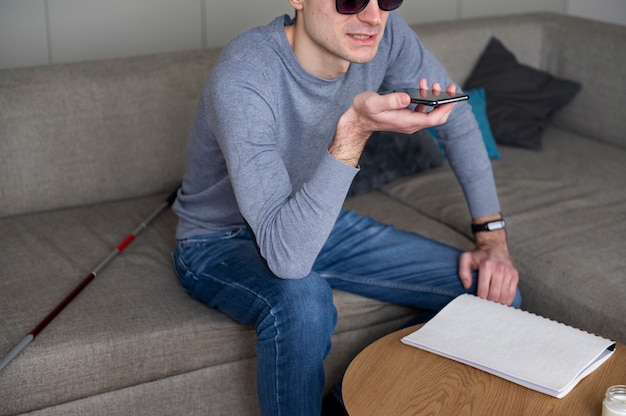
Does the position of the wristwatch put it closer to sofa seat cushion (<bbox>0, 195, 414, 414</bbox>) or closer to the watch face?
the watch face

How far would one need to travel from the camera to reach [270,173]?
5.40ft

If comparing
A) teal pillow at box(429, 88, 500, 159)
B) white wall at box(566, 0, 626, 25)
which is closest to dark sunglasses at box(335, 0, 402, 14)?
teal pillow at box(429, 88, 500, 159)

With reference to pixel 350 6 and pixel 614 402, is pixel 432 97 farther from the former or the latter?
pixel 614 402

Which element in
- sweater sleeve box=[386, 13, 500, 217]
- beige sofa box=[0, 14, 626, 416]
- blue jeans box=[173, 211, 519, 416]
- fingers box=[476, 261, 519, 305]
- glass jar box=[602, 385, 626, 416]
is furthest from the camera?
sweater sleeve box=[386, 13, 500, 217]

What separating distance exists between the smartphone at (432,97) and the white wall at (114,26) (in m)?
1.47

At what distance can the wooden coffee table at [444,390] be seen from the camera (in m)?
1.44

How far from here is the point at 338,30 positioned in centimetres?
178

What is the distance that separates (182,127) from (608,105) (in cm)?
143

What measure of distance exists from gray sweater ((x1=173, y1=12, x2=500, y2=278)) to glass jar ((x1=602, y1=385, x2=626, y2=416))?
1.86 ft

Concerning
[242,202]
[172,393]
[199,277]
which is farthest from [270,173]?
[172,393]

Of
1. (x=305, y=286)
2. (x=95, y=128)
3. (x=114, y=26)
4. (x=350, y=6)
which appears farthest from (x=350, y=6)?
(x=114, y=26)

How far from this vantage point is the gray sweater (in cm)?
164

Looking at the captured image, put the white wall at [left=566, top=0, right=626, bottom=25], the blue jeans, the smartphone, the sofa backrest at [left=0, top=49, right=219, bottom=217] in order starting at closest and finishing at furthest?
the smartphone → the blue jeans → the sofa backrest at [left=0, top=49, right=219, bottom=217] → the white wall at [left=566, top=0, right=626, bottom=25]

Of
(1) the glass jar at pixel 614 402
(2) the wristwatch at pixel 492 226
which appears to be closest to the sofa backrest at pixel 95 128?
(2) the wristwatch at pixel 492 226
